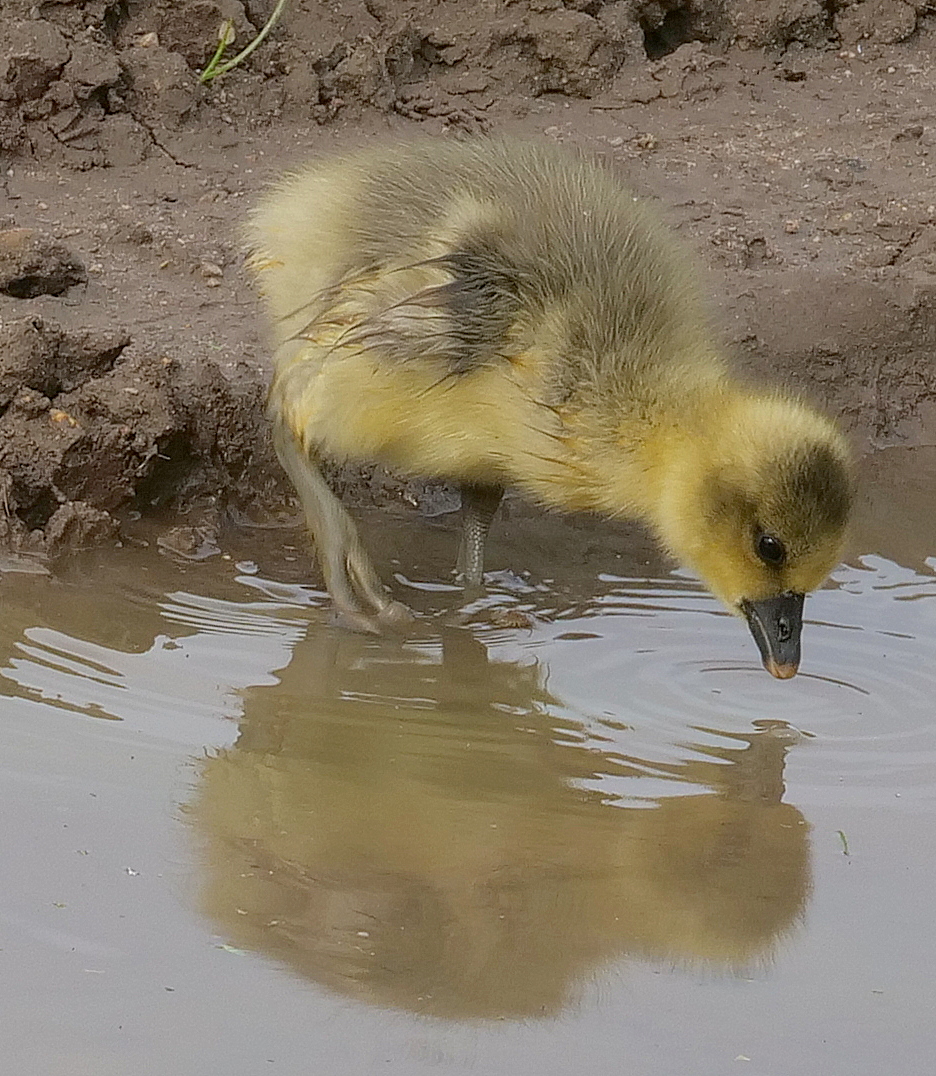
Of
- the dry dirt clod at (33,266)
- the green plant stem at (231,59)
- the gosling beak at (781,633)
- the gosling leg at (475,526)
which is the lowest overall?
the gosling leg at (475,526)

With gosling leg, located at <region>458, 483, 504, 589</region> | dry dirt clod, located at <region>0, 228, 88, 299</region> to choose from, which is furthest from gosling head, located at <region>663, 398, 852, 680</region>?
dry dirt clod, located at <region>0, 228, 88, 299</region>

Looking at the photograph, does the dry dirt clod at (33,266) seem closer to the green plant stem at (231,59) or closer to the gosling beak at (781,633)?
the green plant stem at (231,59)

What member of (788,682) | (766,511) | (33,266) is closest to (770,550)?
(766,511)

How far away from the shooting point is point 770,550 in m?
3.05

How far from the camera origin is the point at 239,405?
3818 mm

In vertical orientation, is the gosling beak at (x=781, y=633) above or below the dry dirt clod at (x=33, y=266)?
below

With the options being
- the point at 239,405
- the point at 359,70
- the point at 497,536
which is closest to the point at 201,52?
the point at 359,70

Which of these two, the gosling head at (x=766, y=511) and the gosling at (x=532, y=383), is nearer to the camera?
the gosling head at (x=766, y=511)

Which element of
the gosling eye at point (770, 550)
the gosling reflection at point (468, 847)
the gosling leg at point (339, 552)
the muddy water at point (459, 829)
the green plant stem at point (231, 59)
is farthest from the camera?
the green plant stem at point (231, 59)

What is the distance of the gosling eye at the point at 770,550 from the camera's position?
304 cm

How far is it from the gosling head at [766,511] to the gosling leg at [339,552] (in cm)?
56

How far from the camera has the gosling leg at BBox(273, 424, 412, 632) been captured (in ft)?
11.0

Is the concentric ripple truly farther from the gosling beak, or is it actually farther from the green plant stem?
the green plant stem

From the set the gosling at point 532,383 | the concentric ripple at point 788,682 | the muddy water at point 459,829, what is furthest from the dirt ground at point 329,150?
the concentric ripple at point 788,682
